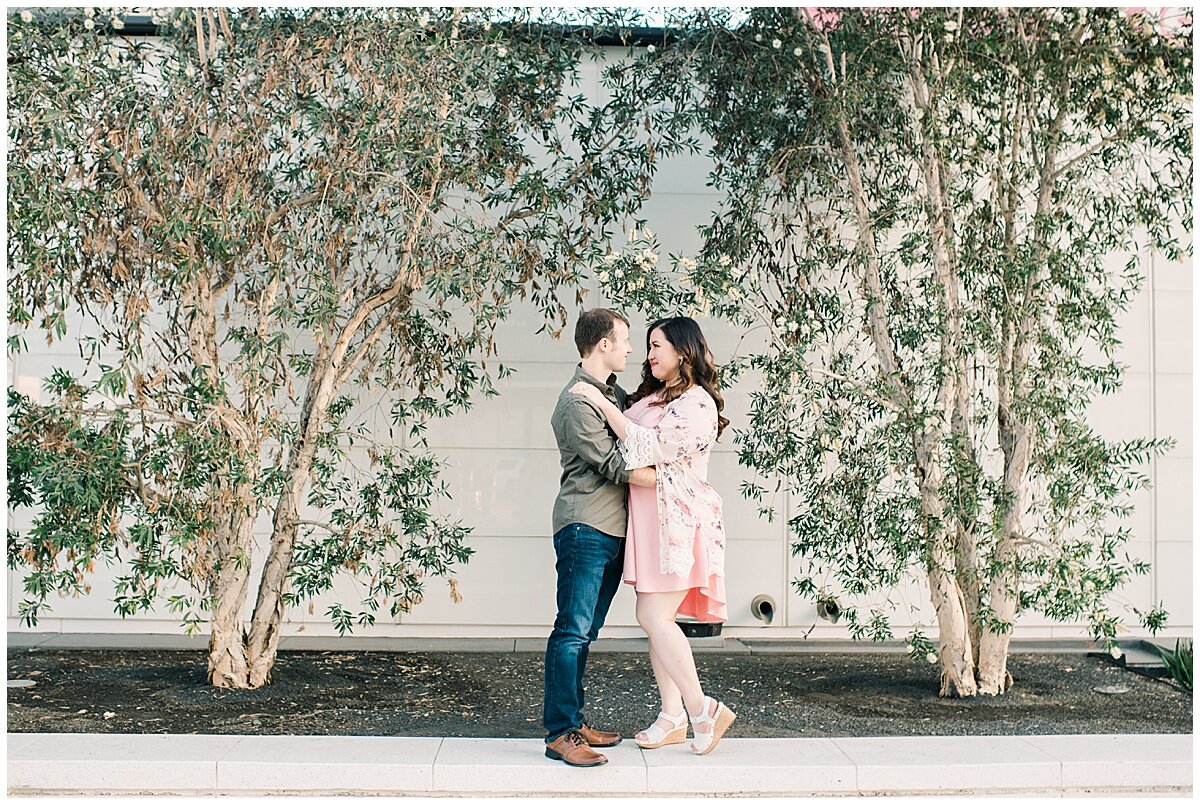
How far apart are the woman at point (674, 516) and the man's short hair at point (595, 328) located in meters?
0.19

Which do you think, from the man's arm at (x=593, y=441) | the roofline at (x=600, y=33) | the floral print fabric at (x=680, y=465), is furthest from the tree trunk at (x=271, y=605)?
the roofline at (x=600, y=33)

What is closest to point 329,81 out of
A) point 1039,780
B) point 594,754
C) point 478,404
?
point 478,404

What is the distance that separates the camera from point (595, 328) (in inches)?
182

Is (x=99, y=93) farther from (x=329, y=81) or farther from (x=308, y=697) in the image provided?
(x=308, y=697)


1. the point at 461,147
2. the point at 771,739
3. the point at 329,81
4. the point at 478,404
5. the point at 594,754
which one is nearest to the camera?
the point at 594,754

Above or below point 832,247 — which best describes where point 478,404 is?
below

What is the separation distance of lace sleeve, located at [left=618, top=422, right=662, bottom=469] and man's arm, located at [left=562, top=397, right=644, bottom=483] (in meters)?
0.03

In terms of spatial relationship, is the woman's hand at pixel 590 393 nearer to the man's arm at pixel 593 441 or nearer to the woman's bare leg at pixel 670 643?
the man's arm at pixel 593 441

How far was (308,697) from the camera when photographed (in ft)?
18.6

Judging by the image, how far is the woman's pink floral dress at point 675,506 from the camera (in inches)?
177

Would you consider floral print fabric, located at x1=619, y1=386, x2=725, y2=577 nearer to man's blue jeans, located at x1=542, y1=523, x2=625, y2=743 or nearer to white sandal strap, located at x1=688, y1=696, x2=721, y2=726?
man's blue jeans, located at x1=542, y1=523, x2=625, y2=743

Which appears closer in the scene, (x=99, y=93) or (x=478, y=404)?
(x=99, y=93)

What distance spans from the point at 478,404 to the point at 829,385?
2.64 meters

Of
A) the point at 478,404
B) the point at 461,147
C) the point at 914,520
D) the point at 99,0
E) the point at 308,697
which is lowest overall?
the point at 308,697
